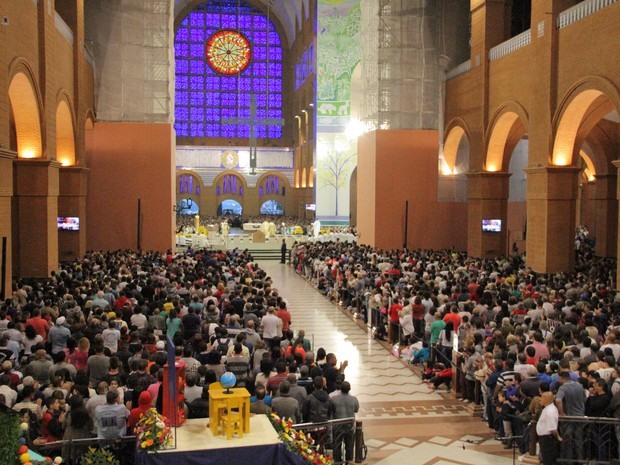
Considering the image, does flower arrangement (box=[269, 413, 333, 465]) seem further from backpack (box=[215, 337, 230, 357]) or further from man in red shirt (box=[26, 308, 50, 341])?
man in red shirt (box=[26, 308, 50, 341])

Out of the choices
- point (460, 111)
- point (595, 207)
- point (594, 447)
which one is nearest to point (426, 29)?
point (460, 111)

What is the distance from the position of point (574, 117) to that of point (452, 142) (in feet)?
29.8

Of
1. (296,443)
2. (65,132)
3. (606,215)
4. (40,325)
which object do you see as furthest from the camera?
(606,215)

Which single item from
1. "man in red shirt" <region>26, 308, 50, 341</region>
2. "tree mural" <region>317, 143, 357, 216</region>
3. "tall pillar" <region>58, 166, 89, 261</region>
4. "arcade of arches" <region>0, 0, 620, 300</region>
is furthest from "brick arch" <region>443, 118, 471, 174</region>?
"man in red shirt" <region>26, 308, 50, 341</region>

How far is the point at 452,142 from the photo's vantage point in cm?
2791

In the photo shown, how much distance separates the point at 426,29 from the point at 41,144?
15.3 meters

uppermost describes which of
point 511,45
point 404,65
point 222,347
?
point 404,65

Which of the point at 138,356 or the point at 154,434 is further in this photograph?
the point at 138,356

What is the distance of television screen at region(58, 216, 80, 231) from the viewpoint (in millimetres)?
23328

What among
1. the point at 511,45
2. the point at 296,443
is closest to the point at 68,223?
the point at 511,45

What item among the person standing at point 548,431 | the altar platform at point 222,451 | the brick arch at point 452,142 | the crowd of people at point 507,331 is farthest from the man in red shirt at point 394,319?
the brick arch at point 452,142

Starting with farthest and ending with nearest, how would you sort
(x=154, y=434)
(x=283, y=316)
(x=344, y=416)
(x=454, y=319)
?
(x=283, y=316) < (x=454, y=319) < (x=344, y=416) < (x=154, y=434)

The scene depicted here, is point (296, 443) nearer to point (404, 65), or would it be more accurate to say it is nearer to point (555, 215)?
point (555, 215)

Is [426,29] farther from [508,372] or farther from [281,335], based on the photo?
[508,372]
